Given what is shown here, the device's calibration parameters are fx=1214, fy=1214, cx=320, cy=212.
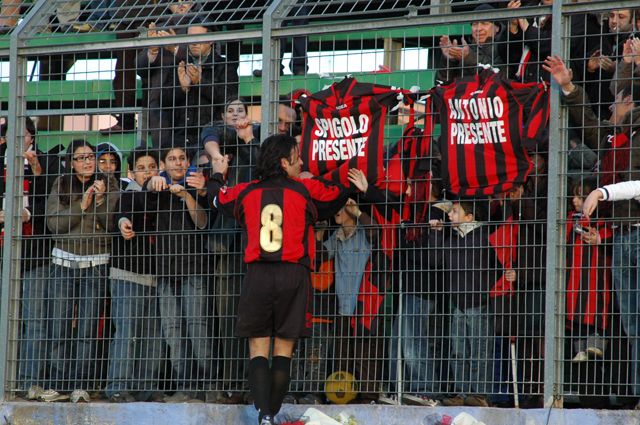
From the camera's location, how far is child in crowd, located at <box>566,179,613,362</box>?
8266mm

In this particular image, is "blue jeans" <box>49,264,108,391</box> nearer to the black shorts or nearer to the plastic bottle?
the black shorts

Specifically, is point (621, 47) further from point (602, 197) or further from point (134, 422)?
point (134, 422)

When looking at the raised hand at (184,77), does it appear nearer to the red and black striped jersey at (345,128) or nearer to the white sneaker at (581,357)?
the red and black striped jersey at (345,128)

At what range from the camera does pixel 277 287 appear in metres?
8.59

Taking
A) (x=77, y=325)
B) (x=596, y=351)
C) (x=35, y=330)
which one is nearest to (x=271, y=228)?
(x=77, y=325)

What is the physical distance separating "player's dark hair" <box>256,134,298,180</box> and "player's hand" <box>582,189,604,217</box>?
216 cm

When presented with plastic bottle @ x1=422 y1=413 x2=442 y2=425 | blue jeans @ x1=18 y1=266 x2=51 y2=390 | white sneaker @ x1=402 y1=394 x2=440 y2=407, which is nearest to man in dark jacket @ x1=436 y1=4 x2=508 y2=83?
white sneaker @ x1=402 y1=394 x2=440 y2=407

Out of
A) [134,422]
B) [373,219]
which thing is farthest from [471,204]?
[134,422]

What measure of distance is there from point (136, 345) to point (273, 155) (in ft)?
6.68


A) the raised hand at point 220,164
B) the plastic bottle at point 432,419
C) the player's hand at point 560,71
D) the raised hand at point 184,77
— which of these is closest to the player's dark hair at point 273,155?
the raised hand at point 220,164

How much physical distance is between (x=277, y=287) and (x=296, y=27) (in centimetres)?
207

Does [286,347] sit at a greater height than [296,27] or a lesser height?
lesser

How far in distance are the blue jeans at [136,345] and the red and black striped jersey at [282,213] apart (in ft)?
4.04

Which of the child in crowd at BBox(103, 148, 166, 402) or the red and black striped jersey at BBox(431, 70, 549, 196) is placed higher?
the red and black striped jersey at BBox(431, 70, 549, 196)
